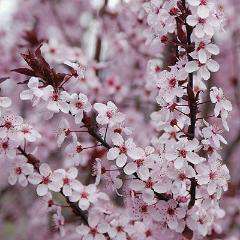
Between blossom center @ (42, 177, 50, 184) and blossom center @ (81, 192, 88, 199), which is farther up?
blossom center @ (42, 177, 50, 184)

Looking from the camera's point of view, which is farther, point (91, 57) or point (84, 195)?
point (91, 57)

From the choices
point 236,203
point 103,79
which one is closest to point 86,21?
point 103,79

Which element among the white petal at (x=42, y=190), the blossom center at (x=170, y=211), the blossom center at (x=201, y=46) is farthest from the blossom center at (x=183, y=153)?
the white petal at (x=42, y=190)

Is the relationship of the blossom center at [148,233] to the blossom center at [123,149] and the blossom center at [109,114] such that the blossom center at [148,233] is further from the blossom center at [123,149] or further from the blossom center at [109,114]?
the blossom center at [109,114]

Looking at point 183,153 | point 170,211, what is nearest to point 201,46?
point 183,153

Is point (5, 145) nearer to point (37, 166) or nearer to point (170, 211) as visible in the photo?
point (37, 166)

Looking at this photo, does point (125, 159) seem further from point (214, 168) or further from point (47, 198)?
point (47, 198)

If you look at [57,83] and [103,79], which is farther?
[103,79]

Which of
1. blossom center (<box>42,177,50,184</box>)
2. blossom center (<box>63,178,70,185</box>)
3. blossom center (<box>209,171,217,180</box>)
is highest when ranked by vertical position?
blossom center (<box>209,171,217,180</box>)

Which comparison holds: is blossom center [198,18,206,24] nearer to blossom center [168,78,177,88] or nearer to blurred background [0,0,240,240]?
blossom center [168,78,177,88]

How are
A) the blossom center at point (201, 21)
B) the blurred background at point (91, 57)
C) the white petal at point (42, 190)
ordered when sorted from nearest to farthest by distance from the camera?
the blossom center at point (201, 21) < the white petal at point (42, 190) < the blurred background at point (91, 57)

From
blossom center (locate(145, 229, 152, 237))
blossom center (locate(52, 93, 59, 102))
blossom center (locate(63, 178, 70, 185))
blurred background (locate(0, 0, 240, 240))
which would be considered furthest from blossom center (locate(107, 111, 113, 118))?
blurred background (locate(0, 0, 240, 240))
